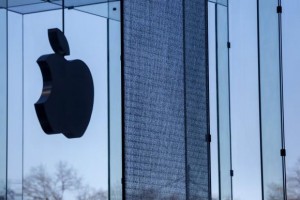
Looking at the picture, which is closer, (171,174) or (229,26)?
(171,174)

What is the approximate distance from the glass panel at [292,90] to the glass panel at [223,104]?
57 cm

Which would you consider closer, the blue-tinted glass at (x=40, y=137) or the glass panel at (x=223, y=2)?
the blue-tinted glass at (x=40, y=137)

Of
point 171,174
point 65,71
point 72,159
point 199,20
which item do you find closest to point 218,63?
point 72,159

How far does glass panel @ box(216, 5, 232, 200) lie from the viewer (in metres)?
7.17

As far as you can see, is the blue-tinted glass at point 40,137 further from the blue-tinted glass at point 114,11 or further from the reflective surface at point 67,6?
the blue-tinted glass at point 114,11

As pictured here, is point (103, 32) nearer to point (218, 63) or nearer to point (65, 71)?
point (218, 63)

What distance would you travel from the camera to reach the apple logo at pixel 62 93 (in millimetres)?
3793

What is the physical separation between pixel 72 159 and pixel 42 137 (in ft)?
1.03

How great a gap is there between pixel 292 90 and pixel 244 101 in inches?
18.2

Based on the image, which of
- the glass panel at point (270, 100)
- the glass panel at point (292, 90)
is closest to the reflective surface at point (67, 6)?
the glass panel at point (270, 100)

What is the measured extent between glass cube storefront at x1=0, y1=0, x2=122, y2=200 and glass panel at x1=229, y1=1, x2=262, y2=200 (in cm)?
112

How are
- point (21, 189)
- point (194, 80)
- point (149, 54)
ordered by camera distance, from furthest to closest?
point (21, 189), point (194, 80), point (149, 54)

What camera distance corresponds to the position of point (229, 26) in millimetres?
7477

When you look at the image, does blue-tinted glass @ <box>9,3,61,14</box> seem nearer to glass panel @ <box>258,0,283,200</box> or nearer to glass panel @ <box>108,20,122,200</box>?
glass panel @ <box>108,20,122,200</box>
